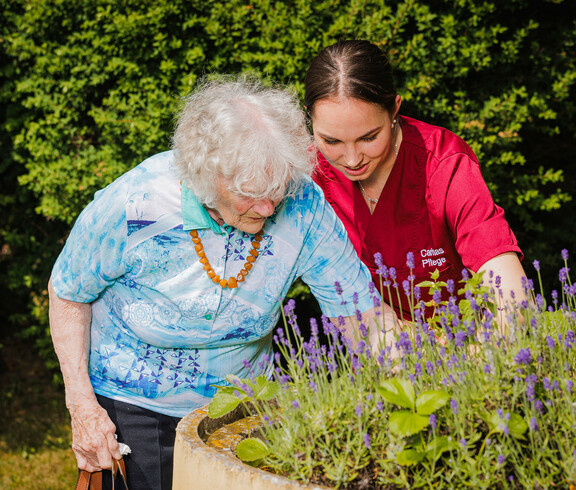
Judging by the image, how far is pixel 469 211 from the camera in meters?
2.41

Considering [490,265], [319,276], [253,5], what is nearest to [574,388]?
[490,265]

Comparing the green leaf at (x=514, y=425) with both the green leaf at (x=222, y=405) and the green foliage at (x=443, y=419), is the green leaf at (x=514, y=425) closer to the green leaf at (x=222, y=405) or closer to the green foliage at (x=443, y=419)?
the green foliage at (x=443, y=419)

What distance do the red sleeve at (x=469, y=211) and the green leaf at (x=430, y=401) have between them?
0.87 meters

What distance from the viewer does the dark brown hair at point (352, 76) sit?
8.11ft

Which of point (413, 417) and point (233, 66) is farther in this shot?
point (233, 66)

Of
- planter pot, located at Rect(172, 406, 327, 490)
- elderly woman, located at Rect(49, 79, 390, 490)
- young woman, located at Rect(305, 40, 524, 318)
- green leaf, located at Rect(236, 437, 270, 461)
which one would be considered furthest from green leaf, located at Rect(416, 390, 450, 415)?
young woman, located at Rect(305, 40, 524, 318)

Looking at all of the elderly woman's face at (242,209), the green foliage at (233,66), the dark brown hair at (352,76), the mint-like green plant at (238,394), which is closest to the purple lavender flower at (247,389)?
the mint-like green plant at (238,394)

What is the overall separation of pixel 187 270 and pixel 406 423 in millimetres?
1033

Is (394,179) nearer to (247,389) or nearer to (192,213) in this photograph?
(192,213)

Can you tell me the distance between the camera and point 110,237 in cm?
220

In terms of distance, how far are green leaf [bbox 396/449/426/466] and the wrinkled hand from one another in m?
1.15

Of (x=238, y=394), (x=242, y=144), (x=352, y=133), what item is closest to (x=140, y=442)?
(x=238, y=394)

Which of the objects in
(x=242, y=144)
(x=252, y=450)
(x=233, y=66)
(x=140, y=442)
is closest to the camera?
(x=252, y=450)

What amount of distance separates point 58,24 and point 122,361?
2.86 metres
